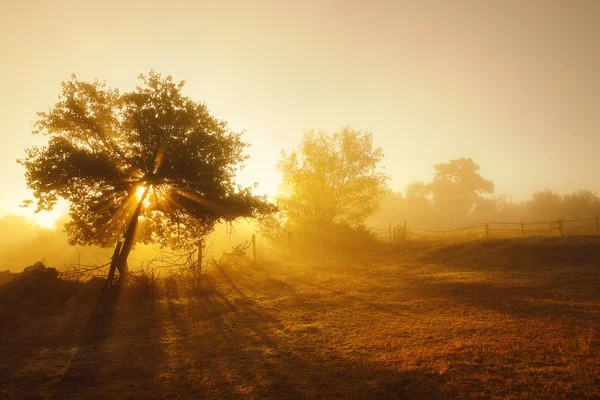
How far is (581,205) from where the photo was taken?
47.3 m

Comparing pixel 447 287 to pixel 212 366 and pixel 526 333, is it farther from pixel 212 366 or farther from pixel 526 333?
pixel 212 366

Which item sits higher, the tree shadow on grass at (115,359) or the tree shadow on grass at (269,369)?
the tree shadow on grass at (115,359)

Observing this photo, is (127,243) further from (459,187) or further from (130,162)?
(459,187)

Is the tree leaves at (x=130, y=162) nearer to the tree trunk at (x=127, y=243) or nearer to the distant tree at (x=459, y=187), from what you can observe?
the tree trunk at (x=127, y=243)

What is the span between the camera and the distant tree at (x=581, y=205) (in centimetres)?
4547

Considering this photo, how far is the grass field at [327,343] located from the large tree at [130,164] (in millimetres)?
3686

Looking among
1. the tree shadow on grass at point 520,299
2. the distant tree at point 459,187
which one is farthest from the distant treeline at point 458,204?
the tree shadow on grass at point 520,299

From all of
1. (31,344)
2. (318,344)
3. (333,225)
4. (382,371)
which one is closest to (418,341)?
(382,371)

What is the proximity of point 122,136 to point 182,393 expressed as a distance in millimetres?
11437

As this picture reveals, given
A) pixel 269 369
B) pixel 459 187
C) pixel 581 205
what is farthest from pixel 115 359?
pixel 459 187

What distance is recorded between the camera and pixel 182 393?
4922 millimetres

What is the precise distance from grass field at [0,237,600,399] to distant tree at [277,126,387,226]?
58.0 ft

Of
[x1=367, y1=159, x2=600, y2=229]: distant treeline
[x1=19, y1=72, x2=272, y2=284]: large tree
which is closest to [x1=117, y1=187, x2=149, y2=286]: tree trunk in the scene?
[x1=19, y1=72, x2=272, y2=284]: large tree

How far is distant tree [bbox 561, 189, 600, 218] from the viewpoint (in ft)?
149
